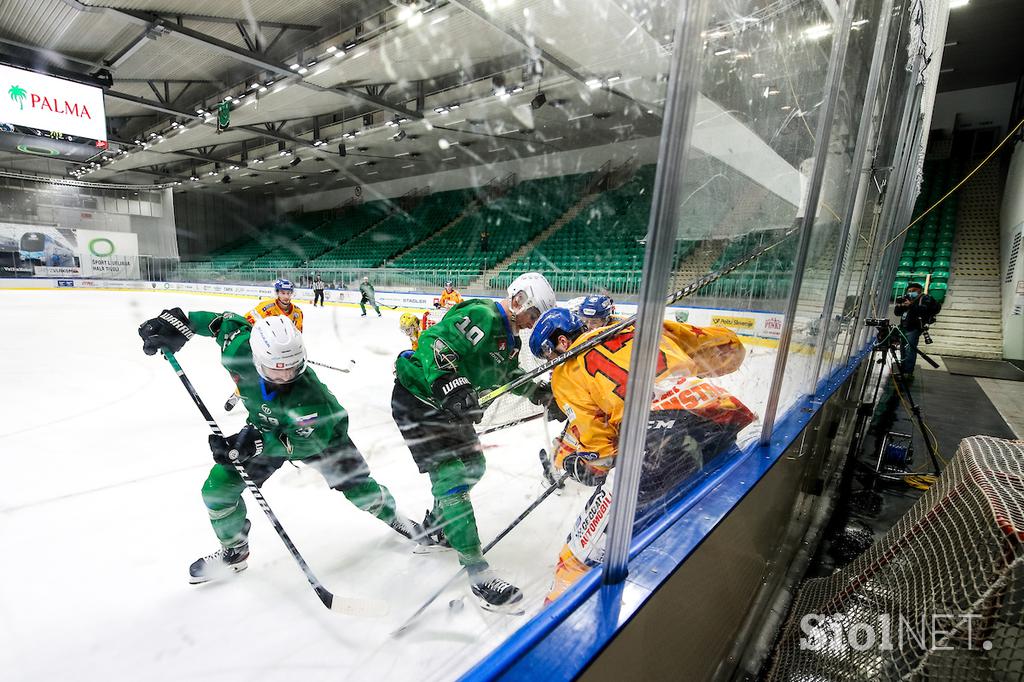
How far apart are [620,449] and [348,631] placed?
1.03 metres

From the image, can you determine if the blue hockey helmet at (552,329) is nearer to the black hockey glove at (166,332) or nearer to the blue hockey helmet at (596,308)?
the blue hockey helmet at (596,308)

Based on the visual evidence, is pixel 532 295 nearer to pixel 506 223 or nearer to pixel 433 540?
pixel 433 540

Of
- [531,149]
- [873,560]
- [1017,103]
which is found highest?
[1017,103]

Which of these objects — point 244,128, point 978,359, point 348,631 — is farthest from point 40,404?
point 978,359

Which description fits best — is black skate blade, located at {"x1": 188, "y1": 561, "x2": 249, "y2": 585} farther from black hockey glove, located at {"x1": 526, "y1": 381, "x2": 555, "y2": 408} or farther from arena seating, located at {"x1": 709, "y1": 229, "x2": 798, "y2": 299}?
arena seating, located at {"x1": 709, "y1": 229, "x2": 798, "y2": 299}

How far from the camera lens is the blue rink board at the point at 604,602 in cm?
53

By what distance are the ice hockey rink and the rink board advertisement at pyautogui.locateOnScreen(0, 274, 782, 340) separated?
0.10 m

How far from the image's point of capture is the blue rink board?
1.75ft

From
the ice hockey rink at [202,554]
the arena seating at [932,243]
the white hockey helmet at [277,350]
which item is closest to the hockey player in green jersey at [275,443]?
the white hockey helmet at [277,350]

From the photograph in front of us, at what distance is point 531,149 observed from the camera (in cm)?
296

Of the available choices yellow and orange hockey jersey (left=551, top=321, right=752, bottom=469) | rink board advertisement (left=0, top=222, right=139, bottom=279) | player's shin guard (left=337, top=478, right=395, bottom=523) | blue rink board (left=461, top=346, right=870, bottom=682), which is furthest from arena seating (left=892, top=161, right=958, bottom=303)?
rink board advertisement (left=0, top=222, right=139, bottom=279)

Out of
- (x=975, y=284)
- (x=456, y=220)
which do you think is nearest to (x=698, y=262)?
(x=456, y=220)

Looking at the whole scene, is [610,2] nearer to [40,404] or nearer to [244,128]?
[244,128]

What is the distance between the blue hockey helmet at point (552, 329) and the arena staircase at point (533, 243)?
0.88 m
